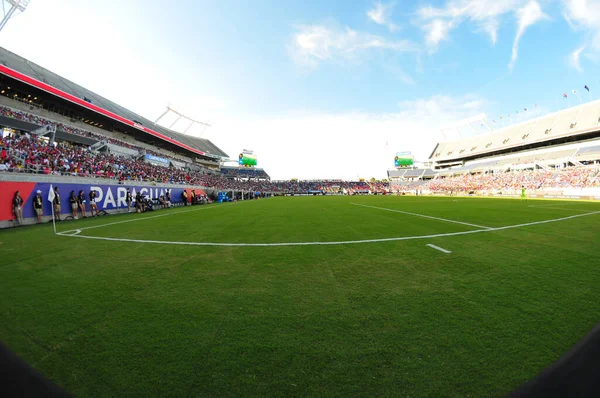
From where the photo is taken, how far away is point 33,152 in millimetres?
19016

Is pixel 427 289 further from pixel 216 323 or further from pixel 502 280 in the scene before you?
pixel 216 323

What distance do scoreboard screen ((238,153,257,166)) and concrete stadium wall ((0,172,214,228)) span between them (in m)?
69.2

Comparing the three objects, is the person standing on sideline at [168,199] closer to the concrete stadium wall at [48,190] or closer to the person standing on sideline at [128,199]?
the concrete stadium wall at [48,190]

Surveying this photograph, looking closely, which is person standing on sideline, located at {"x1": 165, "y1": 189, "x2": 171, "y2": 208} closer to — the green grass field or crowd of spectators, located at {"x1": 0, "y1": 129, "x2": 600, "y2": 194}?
crowd of spectators, located at {"x1": 0, "y1": 129, "x2": 600, "y2": 194}

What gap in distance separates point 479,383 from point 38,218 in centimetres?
1792

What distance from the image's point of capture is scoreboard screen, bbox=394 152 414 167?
98812 millimetres

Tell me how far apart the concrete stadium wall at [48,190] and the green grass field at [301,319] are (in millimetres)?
8807

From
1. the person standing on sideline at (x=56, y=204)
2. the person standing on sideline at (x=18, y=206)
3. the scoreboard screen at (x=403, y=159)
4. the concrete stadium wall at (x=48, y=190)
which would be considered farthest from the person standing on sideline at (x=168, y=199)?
the scoreboard screen at (x=403, y=159)

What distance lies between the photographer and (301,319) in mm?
2945

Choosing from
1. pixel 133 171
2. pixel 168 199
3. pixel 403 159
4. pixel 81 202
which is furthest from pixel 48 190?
pixel 403 159

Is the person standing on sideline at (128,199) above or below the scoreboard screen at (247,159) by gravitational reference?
below

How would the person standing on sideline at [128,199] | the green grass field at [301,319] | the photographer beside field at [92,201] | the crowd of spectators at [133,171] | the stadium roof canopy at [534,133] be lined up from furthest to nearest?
the stadium roof canopy at [534,133] → the person standing on sideline at [128,199] → the crowd of spectators at [133,171] → the photographer beside field at [92,201] → the green grass field at [301,319]

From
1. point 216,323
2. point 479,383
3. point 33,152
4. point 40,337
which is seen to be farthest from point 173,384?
point 33,152

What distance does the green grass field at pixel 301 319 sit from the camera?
207cm
